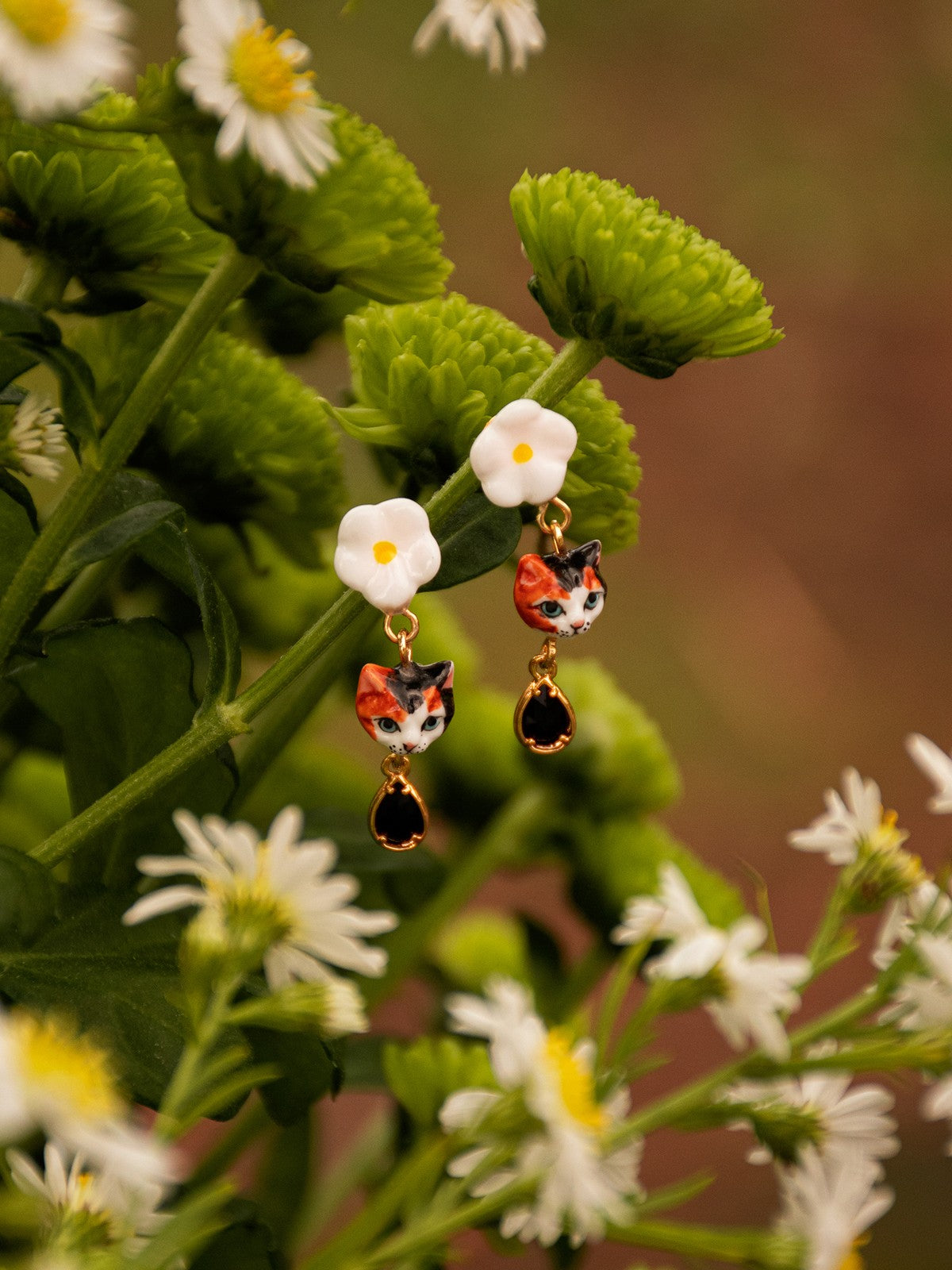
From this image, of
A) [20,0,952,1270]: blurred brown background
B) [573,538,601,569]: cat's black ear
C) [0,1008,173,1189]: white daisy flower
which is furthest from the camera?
[20,0,952,1270]: blurred brown background

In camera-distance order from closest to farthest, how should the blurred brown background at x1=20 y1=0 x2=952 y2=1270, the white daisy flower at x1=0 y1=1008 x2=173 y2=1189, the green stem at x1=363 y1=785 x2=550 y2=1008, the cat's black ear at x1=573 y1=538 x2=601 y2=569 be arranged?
the white daisy flower at x1=0 y1=1008 x2=173 y2=1189 → the cat's black ear at x1=573 y1=538 x2=601 y2=569 → the green stem at x1=363 y1=785 x2=550 y2=1008 → the blurred brown background at x1=20 y1=0 x2=952 y2=1270

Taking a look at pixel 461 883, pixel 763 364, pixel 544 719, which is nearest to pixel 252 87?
pixel 544 719

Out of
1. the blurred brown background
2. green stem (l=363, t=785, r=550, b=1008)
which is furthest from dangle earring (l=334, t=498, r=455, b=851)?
the blurred brown background

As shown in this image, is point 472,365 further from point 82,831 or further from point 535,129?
point 535,129

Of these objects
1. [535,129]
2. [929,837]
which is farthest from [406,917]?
[535,129]

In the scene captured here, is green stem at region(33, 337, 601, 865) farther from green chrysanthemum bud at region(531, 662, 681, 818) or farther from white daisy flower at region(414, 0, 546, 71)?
green chrysanthemum bud at region(531, 662, 681, 818)
